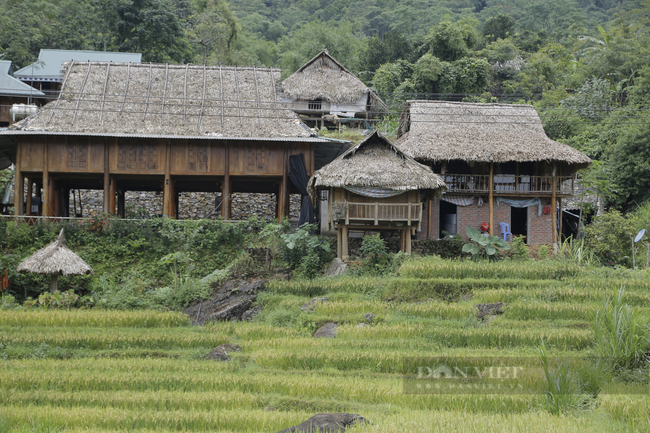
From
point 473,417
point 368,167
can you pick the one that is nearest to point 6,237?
point 368,167

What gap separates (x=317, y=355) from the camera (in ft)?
35.9

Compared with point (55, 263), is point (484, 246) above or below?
above

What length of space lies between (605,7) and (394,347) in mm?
68156

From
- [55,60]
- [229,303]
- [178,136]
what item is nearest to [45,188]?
[178,136]

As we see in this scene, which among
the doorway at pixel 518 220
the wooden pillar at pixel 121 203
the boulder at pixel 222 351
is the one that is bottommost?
the boulder at pixel 222 351

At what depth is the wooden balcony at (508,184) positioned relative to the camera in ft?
73.6

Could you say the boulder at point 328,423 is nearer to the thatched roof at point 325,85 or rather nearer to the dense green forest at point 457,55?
the dense green forest at point 457,55

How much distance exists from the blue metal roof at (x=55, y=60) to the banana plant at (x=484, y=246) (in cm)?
2560

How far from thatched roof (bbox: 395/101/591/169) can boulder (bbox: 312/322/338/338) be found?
31.2 feet

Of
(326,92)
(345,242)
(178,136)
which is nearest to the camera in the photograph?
(345,242)

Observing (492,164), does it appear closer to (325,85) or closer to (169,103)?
(169,103)

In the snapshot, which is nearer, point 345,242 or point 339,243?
point 345,242

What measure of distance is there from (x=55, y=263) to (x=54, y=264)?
4 centimetres

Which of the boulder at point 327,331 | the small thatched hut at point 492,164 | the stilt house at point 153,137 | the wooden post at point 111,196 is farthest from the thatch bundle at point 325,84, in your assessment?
the boulder at point 327,331
